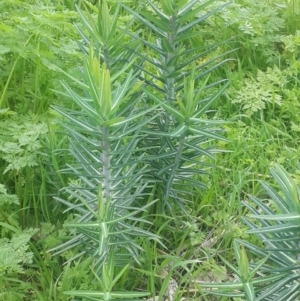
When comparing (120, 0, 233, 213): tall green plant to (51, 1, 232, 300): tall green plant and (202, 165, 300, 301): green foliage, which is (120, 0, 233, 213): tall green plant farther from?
(202, 165, 300, 301): green foliage

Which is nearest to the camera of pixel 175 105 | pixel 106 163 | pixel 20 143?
pixel 106 163

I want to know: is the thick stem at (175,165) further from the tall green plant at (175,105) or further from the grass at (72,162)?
the grass at (72,162)

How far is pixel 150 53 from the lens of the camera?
3.03 metres

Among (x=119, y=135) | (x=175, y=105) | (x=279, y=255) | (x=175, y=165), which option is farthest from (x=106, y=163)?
(x=279, y=255)

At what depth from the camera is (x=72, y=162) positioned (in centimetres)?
217

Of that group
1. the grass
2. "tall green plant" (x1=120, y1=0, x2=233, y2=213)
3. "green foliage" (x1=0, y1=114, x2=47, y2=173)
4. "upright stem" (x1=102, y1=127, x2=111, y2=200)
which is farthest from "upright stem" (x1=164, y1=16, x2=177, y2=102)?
"green foliage" (x1=0, y1=114, x2=47, y2=173)

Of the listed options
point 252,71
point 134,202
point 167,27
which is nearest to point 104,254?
point 134,202

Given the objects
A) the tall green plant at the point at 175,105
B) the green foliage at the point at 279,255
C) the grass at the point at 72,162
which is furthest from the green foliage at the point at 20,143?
the green foliage at the point at 279,255

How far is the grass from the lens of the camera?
6.48 ft

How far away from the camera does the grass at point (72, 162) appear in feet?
6.48

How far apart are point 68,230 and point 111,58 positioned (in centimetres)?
75

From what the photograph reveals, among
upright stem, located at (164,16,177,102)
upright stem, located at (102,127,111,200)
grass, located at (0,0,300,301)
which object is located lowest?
grass, located at (0,0,300,301)

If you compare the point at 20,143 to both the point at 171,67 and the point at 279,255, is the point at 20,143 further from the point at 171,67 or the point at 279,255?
the point at 279,255

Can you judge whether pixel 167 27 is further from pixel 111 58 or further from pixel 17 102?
pixel 17 102
